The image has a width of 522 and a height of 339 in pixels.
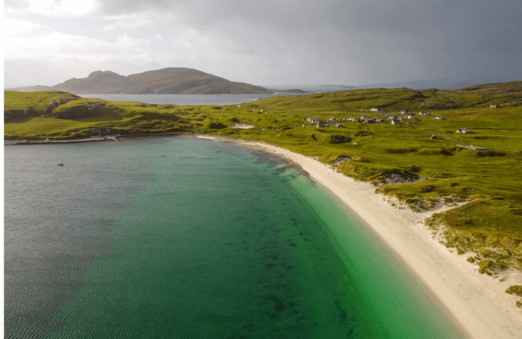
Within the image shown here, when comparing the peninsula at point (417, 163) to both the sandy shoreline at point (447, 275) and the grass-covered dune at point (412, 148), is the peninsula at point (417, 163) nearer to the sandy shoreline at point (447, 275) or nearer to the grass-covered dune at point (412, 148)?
the sandy shoreline at point (447, 275)

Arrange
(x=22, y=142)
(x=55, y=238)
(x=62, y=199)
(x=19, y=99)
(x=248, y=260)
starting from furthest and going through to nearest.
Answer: (x=19, y=99) < (x=22, y=142) < (x=62, y=199) < (x=55, y=238) < (x=248, y=260)

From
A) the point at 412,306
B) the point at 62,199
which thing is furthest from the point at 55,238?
the point at 412,306

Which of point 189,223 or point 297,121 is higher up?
point 297,121

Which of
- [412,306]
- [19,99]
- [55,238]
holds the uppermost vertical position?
[19,99]

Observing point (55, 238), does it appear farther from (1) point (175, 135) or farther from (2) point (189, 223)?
(1) point (175, 135)

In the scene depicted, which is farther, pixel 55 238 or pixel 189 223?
pixel 189 223

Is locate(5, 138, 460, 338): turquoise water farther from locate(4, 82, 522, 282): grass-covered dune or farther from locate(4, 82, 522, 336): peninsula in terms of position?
locate(4, 82, 522, 282): grass-covered dune

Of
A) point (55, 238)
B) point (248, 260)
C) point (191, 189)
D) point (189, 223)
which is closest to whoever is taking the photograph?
point (248, 260)

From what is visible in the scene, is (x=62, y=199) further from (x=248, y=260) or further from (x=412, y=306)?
(x=412, y=306)
